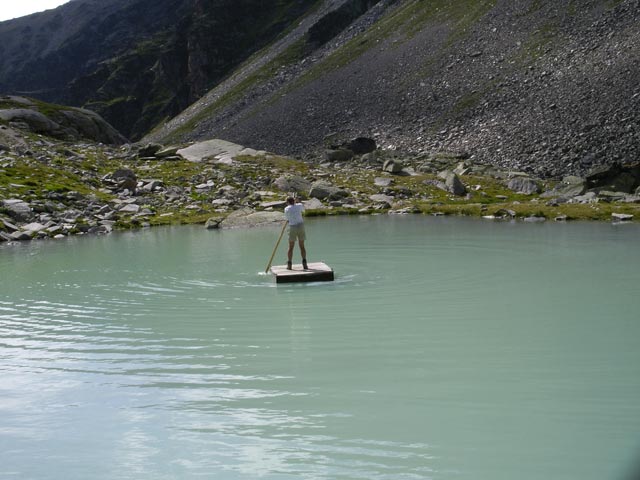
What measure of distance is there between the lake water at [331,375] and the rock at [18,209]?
88.9 feet

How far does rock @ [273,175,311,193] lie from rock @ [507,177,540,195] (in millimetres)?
21303

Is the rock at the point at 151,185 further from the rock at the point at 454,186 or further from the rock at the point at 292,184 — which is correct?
the rock at the point at 454,186

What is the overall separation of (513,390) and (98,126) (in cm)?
10218

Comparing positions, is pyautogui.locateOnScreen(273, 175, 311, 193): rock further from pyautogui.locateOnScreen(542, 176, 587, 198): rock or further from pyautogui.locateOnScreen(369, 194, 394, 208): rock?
pyautogui.locateOnScreen(542, 176, 587, 198): rock

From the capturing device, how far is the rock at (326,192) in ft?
211

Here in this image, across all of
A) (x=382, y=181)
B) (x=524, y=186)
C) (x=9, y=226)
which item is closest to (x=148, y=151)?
(x=382, y=181)

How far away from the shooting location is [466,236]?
35.9m

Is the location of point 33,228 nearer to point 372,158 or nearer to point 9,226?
point 9,226

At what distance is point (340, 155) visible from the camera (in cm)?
9181

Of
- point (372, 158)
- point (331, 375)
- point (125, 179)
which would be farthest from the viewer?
point (372, 158)

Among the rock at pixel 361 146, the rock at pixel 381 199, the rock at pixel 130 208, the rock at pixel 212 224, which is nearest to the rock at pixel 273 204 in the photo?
the rock at pixel 212 224

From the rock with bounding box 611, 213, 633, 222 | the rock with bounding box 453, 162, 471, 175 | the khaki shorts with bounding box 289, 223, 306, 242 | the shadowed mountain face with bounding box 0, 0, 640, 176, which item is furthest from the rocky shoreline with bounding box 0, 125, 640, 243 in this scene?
the khaki shorts with bounding box 289, 223, 306, 242

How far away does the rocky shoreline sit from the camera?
166 feet

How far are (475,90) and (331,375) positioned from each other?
93550 mm
